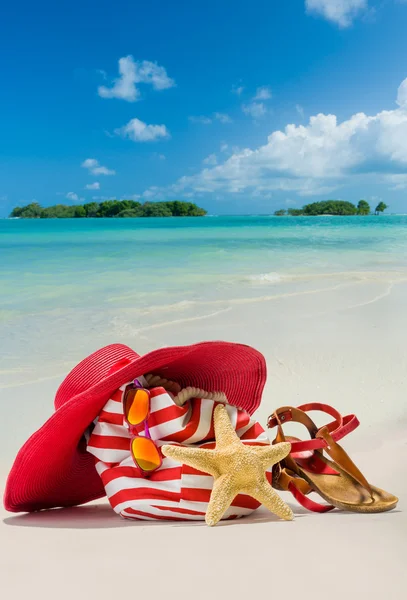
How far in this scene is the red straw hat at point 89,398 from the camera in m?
1.58

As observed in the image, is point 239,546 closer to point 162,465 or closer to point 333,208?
point 162,465

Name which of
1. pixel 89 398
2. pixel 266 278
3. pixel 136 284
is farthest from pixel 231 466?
pixel 266 278

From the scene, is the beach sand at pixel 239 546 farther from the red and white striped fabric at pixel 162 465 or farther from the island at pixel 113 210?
the island at pixel 113 210

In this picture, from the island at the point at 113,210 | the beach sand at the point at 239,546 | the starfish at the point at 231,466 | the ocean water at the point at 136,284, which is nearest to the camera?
the beach sand at the point at 239,546

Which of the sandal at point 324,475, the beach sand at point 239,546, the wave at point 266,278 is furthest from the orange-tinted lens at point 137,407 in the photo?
the wave at point 266,278

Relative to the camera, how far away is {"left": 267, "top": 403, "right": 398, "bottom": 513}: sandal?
5.53ft

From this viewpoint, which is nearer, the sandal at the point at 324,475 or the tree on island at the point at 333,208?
the sandal at the point at 324,475

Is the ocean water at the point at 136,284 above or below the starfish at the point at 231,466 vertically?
below

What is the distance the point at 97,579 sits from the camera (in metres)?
1.16

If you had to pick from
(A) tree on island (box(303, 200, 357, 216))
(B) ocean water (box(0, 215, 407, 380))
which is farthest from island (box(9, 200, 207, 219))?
(B) ocean water (box(0, 215, 407, 380))

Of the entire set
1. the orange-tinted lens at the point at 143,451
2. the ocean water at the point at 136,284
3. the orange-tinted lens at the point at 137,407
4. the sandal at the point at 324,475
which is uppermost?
the orange-tinted lens at the point at 137,407

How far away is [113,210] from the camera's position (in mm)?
52844

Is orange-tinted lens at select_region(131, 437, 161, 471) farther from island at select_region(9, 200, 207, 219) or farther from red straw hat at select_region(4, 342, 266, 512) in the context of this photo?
island at select_region(9, 200, 207, 219)

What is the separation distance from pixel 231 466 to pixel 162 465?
185 millimetres
